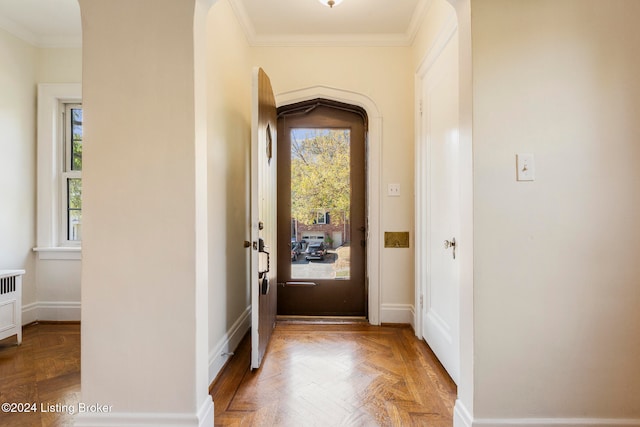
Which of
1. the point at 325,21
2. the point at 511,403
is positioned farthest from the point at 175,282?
the point at 325,21

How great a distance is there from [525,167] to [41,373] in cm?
308

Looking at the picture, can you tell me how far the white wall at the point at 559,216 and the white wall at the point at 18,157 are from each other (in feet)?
12.1

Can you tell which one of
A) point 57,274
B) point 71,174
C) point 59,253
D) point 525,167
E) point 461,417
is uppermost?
point 71,174

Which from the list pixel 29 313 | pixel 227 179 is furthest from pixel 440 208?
pixel 29 313

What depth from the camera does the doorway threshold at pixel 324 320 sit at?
3.19 meters

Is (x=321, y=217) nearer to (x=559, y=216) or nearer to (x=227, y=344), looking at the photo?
(x=227, y=344)

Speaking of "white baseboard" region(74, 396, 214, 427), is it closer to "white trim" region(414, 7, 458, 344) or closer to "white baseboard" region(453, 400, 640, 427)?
"white baseboard" region(453, 400, 640, 427)

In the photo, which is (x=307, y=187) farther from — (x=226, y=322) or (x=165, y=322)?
(x=165, y=322)

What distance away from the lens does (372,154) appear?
3.11m

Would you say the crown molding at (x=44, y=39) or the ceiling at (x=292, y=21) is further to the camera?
the crown molding at (x=44, y=39)

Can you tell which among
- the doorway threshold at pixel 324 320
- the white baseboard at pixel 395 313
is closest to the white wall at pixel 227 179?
the doorway threshold at pixel 324 320

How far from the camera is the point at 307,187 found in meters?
3.32

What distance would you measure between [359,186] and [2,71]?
10.8 ft

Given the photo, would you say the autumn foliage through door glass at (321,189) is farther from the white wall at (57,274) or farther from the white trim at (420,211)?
the white wall at (57,274)
